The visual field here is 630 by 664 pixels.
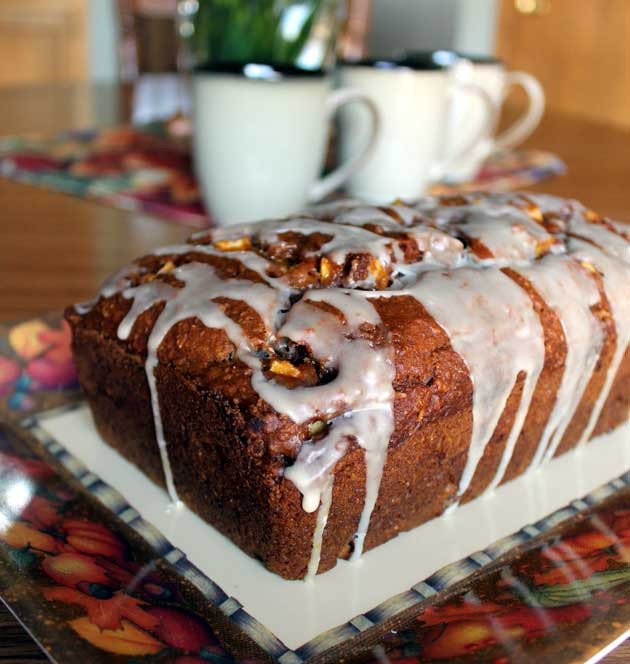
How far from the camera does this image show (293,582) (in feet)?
2.34

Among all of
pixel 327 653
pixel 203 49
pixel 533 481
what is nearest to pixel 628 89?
pixel 203 49

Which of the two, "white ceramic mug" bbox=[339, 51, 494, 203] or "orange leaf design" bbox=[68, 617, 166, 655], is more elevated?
"white ceramic mug" bbox=[339, 51, 494, 203]

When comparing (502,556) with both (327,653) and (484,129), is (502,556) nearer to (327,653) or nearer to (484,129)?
(327,653)

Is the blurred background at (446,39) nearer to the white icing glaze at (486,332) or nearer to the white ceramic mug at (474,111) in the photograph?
the white ceramic mug at (474,111)

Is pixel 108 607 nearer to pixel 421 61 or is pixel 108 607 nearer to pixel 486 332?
pixel 486 332

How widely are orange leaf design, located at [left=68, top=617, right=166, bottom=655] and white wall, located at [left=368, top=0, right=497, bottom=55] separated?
460cm

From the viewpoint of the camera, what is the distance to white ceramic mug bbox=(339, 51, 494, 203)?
150cm

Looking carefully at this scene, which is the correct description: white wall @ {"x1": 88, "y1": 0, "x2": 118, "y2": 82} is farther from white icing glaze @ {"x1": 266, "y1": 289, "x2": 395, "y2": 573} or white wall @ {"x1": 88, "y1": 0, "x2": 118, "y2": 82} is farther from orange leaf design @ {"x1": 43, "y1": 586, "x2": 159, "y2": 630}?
orange leaf design @ {"x1": 43, "y1": 586, "x2": 159, "y2": 630}

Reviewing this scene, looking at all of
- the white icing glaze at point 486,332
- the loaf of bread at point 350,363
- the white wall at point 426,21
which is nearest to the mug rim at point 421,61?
the loaf of bread at point 350,363

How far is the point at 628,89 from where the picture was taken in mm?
4312

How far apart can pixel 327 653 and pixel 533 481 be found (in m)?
0.36

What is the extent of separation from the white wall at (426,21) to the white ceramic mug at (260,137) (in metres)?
3.62

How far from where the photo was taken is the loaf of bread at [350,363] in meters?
0.68

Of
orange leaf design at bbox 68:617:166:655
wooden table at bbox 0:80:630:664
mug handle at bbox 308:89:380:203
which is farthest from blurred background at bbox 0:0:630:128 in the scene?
orange leaf design at bbox 68:617:166:655
